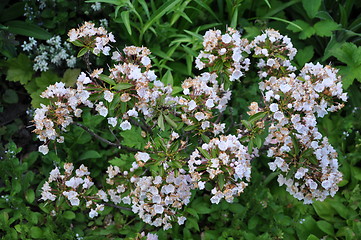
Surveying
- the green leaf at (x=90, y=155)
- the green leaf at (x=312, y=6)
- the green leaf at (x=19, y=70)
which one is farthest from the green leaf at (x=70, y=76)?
the green leaf at (x=312, y=6)

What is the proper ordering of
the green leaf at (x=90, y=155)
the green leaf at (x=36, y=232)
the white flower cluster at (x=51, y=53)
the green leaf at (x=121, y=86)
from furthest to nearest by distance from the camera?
the white flower cluster at (x=51, y=53) < the green leaf at (x=90, y=155) < the green leaf at (x=36, y=232) < the green leaf at (x=121, y=86)

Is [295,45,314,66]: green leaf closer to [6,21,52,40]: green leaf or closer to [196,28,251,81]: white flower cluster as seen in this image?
[196,28,251,81]: white flower cluster

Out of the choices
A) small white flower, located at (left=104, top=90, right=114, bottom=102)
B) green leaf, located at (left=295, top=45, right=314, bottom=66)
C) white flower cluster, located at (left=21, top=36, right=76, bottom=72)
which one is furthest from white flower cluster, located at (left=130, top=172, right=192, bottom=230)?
green leaf, located at (left=295, top=45, right=314, bottom=66)

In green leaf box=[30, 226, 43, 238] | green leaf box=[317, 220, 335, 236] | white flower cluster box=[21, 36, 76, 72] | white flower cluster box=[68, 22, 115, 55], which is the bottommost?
green leaf box=[317, 220, 335, 236]

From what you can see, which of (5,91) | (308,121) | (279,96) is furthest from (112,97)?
(5,91)

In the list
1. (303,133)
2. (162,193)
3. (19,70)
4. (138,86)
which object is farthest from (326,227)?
(19,70)

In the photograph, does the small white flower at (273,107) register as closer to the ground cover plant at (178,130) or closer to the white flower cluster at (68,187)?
the ground cover plant at (178,130)
